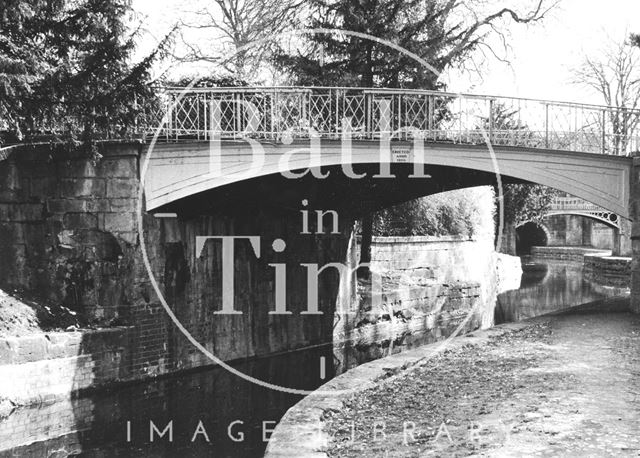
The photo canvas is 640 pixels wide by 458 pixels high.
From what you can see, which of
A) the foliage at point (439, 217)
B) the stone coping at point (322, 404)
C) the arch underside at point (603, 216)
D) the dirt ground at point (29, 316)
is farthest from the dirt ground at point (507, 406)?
the arch underside at point (603, 216)

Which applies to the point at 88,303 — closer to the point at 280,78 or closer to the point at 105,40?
the point at 105,40

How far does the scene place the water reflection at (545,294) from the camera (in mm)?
23991

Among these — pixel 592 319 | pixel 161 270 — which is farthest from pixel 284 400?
pixel 592 319

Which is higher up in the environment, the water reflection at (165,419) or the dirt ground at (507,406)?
the dirt ground at (507,406)

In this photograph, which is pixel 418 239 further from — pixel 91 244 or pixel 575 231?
pixel 575 231

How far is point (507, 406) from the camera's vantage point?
7477 mm

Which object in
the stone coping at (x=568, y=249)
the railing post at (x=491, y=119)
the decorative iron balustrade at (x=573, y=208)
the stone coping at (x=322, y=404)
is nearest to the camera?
the stone coping at (x=322, y=404)

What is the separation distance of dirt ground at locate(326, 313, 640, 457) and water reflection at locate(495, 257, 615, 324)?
12012mm

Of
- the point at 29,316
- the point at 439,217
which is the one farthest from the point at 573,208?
the point at 29,316

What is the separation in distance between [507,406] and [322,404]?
1.95m

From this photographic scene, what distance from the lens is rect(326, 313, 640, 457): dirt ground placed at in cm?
633

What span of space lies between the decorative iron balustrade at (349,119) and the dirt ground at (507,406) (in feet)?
14.1

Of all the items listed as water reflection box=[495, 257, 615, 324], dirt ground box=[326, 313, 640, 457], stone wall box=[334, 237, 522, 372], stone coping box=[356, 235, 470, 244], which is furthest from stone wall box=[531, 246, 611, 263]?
dirt ground box=[326, 313, 640, 457]

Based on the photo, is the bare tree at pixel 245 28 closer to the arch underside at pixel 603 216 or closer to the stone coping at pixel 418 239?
the stone coping at pixel 418 239
